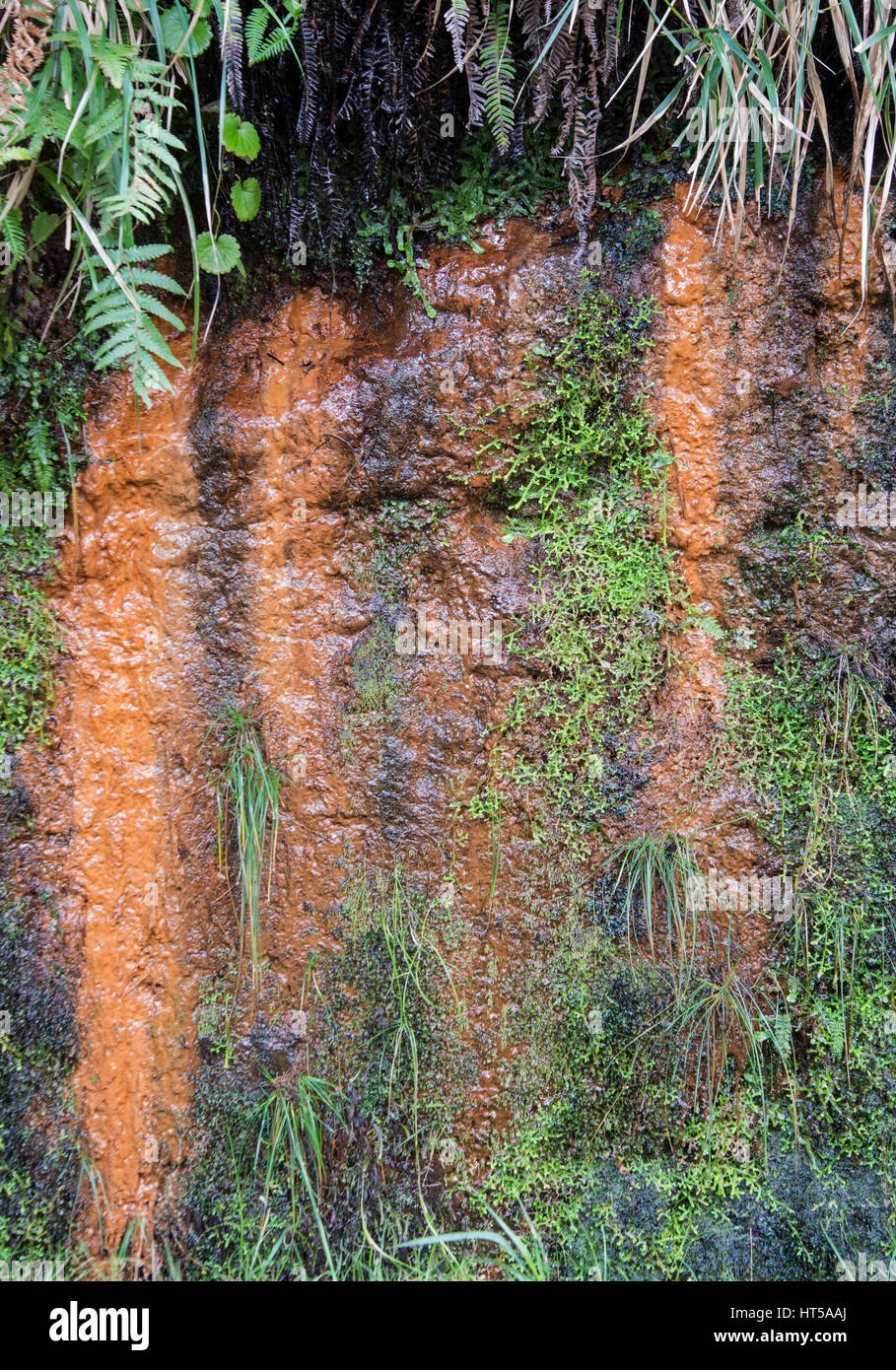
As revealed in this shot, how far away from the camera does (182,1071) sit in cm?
208

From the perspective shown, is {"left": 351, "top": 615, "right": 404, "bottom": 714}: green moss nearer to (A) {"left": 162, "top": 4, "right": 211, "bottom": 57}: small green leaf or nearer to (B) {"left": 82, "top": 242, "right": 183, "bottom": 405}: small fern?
(B) {"left": 82, "top": 242, "right": 183, "bottom": 405}: small fern

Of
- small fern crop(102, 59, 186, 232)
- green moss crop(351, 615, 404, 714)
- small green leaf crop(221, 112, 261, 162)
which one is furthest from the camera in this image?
green moss crop(351, 615, 404, 714)

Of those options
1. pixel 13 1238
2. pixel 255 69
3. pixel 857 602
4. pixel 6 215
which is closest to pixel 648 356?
pixel 857 602

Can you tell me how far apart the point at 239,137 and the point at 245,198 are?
14cm

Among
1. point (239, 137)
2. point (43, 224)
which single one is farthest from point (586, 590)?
point (43, 224)

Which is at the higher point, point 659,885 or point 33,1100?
point 659,885

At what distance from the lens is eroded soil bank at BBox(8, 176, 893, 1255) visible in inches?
81.2

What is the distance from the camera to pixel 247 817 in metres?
2.10

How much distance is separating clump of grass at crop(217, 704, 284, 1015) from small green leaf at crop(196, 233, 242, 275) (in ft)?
3.44

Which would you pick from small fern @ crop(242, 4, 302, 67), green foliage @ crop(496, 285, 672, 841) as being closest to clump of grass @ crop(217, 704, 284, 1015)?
green foliage @ crop(496, 285, 672, 841)

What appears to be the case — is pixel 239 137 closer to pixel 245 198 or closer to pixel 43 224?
pixel 245 198

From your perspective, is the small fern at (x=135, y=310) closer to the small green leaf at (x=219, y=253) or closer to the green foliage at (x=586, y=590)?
the small green leaf at (x=219, y=253)

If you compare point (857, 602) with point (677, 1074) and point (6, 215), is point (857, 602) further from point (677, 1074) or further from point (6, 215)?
point (6, 215)

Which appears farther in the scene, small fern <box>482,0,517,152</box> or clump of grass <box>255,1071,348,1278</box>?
clump of grass <box>255,1071,348,1278</box>
